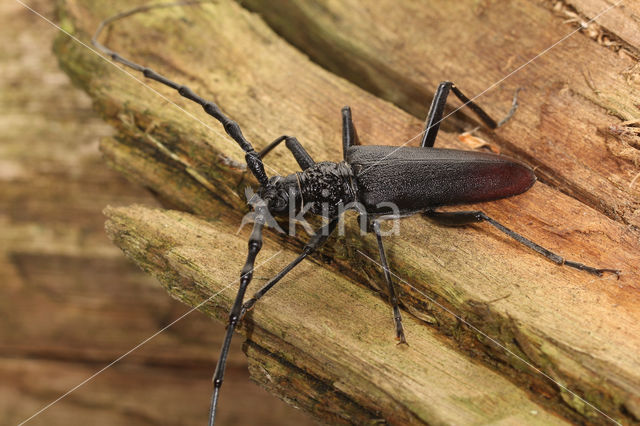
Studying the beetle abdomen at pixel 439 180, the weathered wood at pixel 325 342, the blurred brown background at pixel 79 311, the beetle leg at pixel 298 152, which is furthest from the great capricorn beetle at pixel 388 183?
the blurred brown background at pixel 79 311

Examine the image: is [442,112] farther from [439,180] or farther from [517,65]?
[517,65]

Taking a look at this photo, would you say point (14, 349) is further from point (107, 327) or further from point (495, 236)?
point (495, 236)

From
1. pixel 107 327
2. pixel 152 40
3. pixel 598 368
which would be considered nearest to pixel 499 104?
pixel 598 368

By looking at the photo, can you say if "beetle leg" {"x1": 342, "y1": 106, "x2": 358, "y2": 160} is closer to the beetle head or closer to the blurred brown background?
the beetle head

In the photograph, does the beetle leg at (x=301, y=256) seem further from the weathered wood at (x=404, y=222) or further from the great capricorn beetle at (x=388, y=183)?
the weathered wood at (x=404, y=222)

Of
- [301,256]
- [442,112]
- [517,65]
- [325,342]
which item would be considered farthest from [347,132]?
[325,342]

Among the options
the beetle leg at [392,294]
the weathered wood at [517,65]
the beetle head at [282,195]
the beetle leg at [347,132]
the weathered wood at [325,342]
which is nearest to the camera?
the weathered wood at [325,342]
